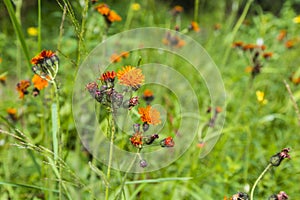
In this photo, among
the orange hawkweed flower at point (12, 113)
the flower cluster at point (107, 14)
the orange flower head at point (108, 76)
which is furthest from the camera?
the orange hawkweed flower at point (12, 113)

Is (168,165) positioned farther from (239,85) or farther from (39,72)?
(239,85)

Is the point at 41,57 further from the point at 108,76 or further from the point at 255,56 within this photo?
the point at 255,56

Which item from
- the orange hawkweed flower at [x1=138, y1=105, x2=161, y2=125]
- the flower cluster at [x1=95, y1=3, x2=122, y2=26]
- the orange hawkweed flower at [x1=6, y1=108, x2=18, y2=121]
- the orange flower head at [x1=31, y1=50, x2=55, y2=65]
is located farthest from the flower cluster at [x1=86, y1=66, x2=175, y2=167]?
the orange hawkweed flower at [x1=6, y1=108, x2=18, y2=121]

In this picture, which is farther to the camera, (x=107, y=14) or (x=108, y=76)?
(x=107, y=14)

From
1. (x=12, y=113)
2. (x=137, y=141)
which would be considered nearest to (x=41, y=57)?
(x=137, y=141)

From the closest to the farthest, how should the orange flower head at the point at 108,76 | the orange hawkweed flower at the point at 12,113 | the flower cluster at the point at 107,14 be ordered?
the orange flower head at the point at 108,76
the flower cluster at the point at 107,14
the orange hawkweed flower at the point at 12,113

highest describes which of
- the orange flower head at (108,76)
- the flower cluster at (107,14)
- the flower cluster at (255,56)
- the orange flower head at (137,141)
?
the flower cluster at (255,56)

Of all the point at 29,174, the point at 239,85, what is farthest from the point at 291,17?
the point at 29,174

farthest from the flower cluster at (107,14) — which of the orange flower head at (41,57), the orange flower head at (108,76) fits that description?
the orange flower head at (108,76)

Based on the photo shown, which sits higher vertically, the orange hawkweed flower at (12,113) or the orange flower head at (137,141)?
the orange hawkweed flower at (12,113)

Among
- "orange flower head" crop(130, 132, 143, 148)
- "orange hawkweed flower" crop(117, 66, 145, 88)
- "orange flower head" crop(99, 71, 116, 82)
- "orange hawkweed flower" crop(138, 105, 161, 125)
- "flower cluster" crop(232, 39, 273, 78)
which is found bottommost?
"orange flower head" crop(130, 132, 143, 148)

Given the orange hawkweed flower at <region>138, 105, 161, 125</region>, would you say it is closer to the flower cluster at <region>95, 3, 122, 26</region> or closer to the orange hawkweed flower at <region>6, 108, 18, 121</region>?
the flower cluster at <region>95, 3, 122, 26</region>

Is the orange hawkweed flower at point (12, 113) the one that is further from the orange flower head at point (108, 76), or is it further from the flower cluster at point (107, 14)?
the orange flower head at point (108, 76)

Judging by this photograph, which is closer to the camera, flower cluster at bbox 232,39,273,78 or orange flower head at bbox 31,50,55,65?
orange flower head at bbox 31,50,55,65
